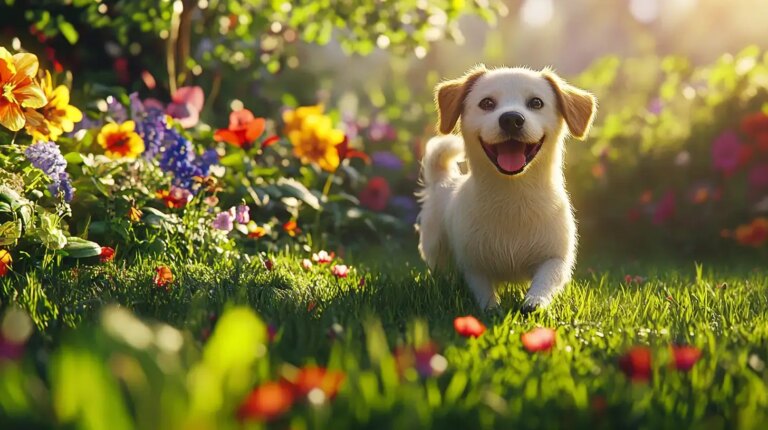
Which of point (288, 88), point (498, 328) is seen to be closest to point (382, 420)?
point (498, 328)

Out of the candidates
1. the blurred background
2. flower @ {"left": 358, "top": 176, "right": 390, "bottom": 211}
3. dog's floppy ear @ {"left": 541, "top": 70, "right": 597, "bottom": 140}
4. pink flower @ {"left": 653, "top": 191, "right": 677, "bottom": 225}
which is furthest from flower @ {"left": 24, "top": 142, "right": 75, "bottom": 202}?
pink flower @ {"left": 653, "top": 191, "right": 677, "bottom": 225}

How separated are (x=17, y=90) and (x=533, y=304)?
2287 mm

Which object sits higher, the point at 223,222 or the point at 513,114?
the point at 513,114

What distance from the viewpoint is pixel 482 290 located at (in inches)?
138

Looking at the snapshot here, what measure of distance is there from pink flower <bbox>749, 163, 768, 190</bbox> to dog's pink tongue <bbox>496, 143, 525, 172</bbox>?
10.6ft

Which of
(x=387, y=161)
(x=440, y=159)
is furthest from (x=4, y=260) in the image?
(x=387, y=161)

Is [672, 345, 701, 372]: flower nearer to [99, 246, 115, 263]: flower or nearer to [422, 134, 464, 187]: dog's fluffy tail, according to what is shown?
[99, 246, 115, 263]: flower

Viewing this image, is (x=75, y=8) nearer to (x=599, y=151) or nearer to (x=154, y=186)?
(x=154, y=186)

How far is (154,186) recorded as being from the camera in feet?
14.6

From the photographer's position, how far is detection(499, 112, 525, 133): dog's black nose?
3.34m

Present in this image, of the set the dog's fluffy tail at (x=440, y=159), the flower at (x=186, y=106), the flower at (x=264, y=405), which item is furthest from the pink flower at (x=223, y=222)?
the flower at (x=264, y=405)

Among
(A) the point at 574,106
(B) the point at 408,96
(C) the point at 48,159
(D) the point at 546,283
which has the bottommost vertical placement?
(B) the point at 408,96

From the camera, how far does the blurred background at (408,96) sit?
595 centimetres

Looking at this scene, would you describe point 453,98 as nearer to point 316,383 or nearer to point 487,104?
point 487,104
